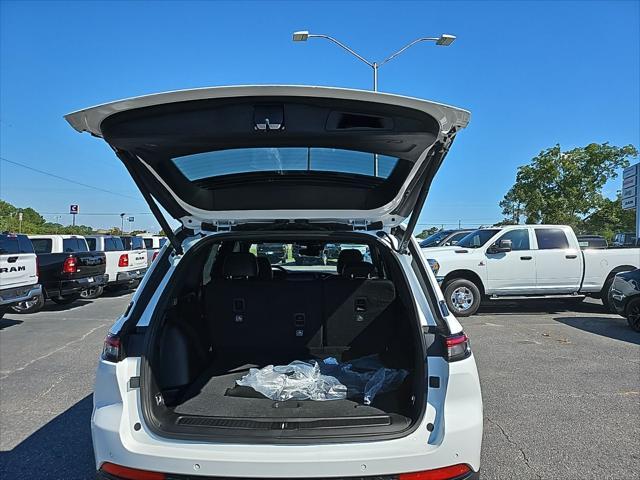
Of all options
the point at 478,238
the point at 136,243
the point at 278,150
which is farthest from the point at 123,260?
the point at 278,150

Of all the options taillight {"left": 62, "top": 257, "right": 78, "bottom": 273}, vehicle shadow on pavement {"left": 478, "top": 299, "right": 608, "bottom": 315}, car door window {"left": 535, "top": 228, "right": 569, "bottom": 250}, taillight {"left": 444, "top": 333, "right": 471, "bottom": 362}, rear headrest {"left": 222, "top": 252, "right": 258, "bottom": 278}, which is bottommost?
vehicle shadow on pavement {"left": 478, "top": 299, "right": 608, "bottom": 315}

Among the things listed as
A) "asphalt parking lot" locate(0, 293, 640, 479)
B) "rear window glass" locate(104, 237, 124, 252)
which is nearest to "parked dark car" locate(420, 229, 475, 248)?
"asphalt parking lot" locate(0, 293, 640, 479)

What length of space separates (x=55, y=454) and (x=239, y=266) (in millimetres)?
1955

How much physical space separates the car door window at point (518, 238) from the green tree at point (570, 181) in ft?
73.7

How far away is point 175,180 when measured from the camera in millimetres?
2732

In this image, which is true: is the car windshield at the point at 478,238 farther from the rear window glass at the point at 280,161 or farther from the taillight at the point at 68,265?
the taillight at the point at 68,265

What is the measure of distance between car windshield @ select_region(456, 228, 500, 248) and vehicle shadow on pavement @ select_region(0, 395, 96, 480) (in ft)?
29.3

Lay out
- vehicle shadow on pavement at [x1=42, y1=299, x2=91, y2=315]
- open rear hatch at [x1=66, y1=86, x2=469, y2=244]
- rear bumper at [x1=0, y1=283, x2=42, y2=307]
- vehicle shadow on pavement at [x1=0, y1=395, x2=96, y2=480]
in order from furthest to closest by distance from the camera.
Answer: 1. vehicle shadow on pavement at [x1=42, y1=299, x2=91, y2=315]
2. rear bumper at [x1=0, y1=283, x2=42, y2=307]
3. vehicle shadow on pavement at [x1=0, y1=395, x2=96, y2=480]
4. open rear hatch at [x1=66, y1=86, x2=469, y2=244]

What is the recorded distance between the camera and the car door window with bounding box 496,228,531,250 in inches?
412

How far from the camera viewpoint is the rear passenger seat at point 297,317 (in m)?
3.57

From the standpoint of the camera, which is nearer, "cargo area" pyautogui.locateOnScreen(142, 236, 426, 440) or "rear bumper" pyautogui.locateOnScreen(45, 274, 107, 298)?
"cargo area" pyautogui.locateOnScreen(142, 236, 426, 440)

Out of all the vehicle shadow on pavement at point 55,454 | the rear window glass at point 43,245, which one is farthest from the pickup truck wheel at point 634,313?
the rear window glass at point 43,245

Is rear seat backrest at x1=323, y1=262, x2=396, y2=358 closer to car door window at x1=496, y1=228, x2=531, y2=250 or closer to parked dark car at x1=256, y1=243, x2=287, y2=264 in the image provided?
parked dark car at x1=256, y1=243, x2=287, y2=264

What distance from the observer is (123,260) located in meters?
13.5
